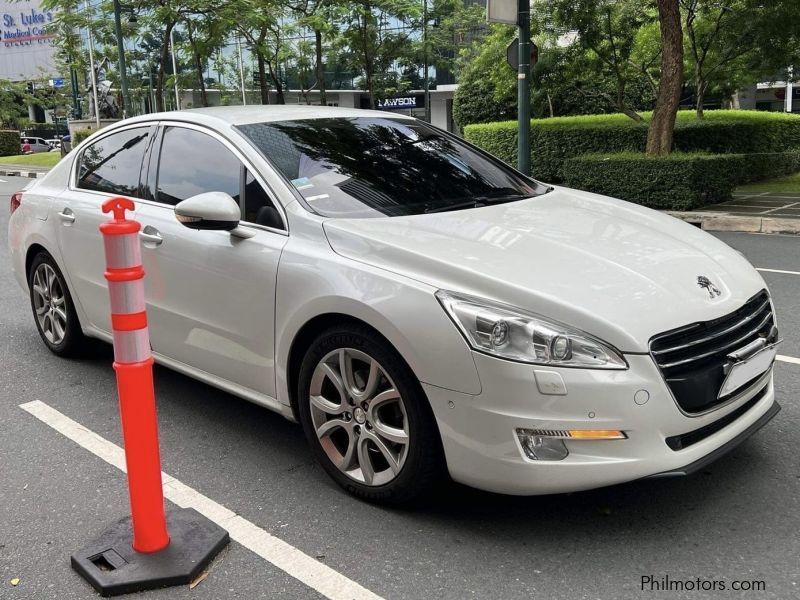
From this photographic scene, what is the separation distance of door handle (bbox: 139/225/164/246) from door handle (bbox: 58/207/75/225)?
85 cm

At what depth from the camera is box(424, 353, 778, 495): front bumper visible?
2488 mm

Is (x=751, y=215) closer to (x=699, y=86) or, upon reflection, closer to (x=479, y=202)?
(x=699, y=86)

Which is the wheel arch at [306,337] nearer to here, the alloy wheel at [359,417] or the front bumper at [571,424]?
the alloy wheel at [359,417]

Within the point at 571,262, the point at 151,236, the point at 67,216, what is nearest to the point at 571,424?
the point at 571,262

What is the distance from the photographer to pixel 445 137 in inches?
174

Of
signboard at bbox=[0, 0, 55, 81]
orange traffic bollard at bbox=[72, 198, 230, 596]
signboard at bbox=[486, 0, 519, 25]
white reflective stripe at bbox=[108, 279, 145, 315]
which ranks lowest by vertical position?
orange traffic bollard at bbox=[72, 198, 230, 596]

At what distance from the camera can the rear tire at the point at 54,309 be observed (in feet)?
15.8

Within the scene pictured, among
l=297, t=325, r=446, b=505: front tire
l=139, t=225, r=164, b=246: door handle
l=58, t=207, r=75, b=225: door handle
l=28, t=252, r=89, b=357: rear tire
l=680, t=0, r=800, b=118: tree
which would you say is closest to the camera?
l=297, t=325, r=446, b=505: front tire

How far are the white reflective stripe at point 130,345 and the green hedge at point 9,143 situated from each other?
43.4 m

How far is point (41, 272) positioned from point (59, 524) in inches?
96.9

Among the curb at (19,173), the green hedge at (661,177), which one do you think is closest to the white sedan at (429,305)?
the green hedge at (661,177)

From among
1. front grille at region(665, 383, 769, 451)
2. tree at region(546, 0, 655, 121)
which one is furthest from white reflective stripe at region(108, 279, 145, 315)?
tree at region(546, 0, 655, 121)

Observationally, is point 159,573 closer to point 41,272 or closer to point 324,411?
point 324,411

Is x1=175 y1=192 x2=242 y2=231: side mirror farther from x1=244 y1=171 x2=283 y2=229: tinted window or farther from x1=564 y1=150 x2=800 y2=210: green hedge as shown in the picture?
x1=564 y1=150 x2=800 y2=210: green hedge
